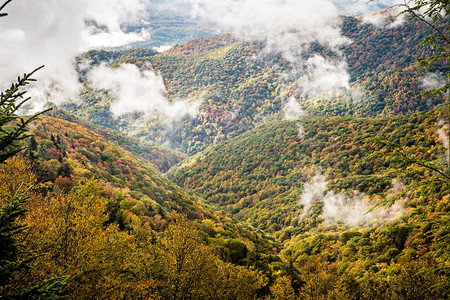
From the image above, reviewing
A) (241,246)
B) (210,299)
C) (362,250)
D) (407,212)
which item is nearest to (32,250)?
(210,299)

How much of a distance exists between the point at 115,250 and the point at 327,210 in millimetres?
171413

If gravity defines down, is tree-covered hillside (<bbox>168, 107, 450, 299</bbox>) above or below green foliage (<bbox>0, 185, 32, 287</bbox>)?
above

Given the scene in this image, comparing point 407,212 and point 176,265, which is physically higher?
point 407,212

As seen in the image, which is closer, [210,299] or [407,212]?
[210,299]

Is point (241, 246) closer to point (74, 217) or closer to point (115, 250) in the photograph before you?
point (115, 250)

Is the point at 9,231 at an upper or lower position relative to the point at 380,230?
lower

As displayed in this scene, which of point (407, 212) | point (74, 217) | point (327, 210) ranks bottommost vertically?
point (74, 217)

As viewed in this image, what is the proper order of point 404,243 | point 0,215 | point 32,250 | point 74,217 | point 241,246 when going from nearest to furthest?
point 0,215 → point 32,250 → point 74,217 → point 241,246 → point 404,243

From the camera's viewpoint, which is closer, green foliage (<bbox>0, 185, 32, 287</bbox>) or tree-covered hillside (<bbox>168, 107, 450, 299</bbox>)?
green foliage (<bbox>0, 185, 32, 287</bbox>)

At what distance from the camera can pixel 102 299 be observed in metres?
22.4

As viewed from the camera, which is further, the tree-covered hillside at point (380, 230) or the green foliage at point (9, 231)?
the tree-covered hillside at point (380, 230)

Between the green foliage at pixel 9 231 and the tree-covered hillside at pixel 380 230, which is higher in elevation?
the tree-covered hillside at pixel 380 230

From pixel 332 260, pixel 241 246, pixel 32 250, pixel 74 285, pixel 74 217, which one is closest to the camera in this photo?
pixel 32 250

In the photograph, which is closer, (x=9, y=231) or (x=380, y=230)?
(x=9, y=231)
